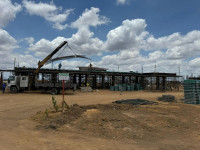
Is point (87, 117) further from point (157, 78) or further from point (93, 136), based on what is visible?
point (157, 78)

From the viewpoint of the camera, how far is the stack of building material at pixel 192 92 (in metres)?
15.6

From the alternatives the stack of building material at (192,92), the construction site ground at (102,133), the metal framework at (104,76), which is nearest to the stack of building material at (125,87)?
the metal framework at (104,76)

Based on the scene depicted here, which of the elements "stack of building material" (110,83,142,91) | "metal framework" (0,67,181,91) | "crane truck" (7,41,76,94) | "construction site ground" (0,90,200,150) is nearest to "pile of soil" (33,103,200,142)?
"construction site ground" (0,90,200,150)

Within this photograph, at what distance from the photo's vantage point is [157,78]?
38281 mm

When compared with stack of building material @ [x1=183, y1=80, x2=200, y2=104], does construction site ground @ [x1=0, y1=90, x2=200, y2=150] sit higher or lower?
lower

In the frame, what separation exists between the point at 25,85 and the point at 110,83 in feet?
68.3

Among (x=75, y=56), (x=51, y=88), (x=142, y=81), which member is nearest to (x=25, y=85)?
(x=51, y=88)

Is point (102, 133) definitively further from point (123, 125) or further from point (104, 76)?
point (104, 76)

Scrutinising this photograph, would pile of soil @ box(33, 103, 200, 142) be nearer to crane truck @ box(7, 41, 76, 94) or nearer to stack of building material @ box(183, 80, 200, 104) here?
stack of building material @ box(183, 80, 200, 104)

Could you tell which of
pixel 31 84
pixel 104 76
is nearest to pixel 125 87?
pixel 104 76

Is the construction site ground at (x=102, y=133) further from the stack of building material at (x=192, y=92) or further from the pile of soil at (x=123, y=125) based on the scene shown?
the stack of building material at (x=192, y=92)

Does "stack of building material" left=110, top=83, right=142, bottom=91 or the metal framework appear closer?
the metal framework

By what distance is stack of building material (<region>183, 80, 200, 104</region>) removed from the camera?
15.6m

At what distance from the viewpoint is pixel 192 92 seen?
51.8 ft
